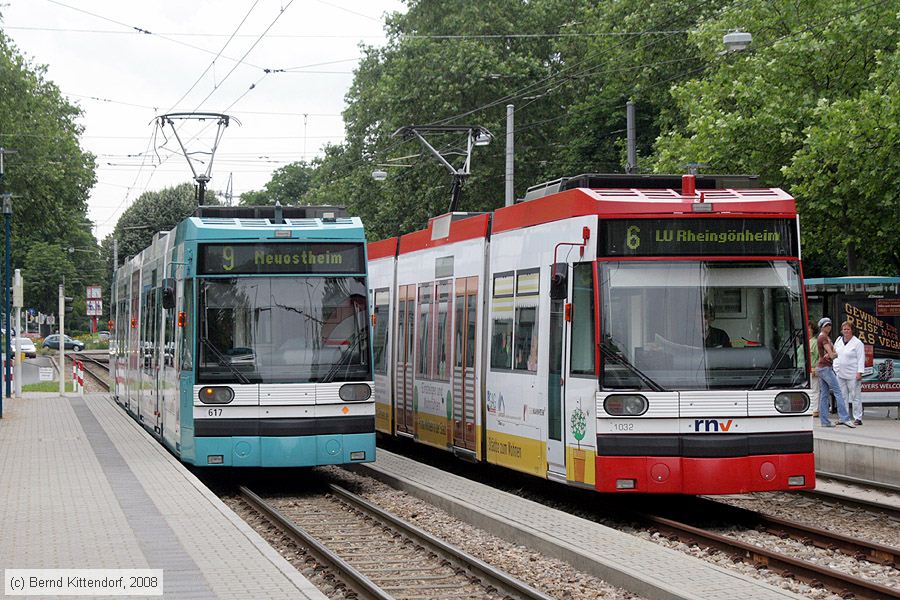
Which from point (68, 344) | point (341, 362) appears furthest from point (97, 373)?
point (341, 362)

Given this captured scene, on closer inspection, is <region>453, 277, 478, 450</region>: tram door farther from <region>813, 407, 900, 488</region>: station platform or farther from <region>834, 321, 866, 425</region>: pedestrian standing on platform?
<region>834, 321, 866, 425</region>: pedestrian standing on platform

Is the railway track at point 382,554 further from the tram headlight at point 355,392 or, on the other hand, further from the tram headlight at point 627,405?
the tram headlight at point 627,405

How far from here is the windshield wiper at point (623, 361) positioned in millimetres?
11766

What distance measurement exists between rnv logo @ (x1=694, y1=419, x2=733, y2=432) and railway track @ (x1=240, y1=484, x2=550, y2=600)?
253 centimetres

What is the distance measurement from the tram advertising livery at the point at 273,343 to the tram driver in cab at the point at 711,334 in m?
4.50

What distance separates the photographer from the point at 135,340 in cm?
2397

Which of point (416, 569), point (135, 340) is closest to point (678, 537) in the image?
point (416, 569)

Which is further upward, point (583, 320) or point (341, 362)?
point (583, 320)

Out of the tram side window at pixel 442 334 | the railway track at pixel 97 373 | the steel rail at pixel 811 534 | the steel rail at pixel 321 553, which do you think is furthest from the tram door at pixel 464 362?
the railway track at pixel 97 373

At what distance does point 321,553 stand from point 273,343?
4226 millimetres

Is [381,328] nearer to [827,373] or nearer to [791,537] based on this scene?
[827,373]

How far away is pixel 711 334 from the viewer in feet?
39.0

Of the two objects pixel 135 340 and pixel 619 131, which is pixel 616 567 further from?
pixel 619 131

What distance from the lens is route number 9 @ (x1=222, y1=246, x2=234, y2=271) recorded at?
15.0 m
